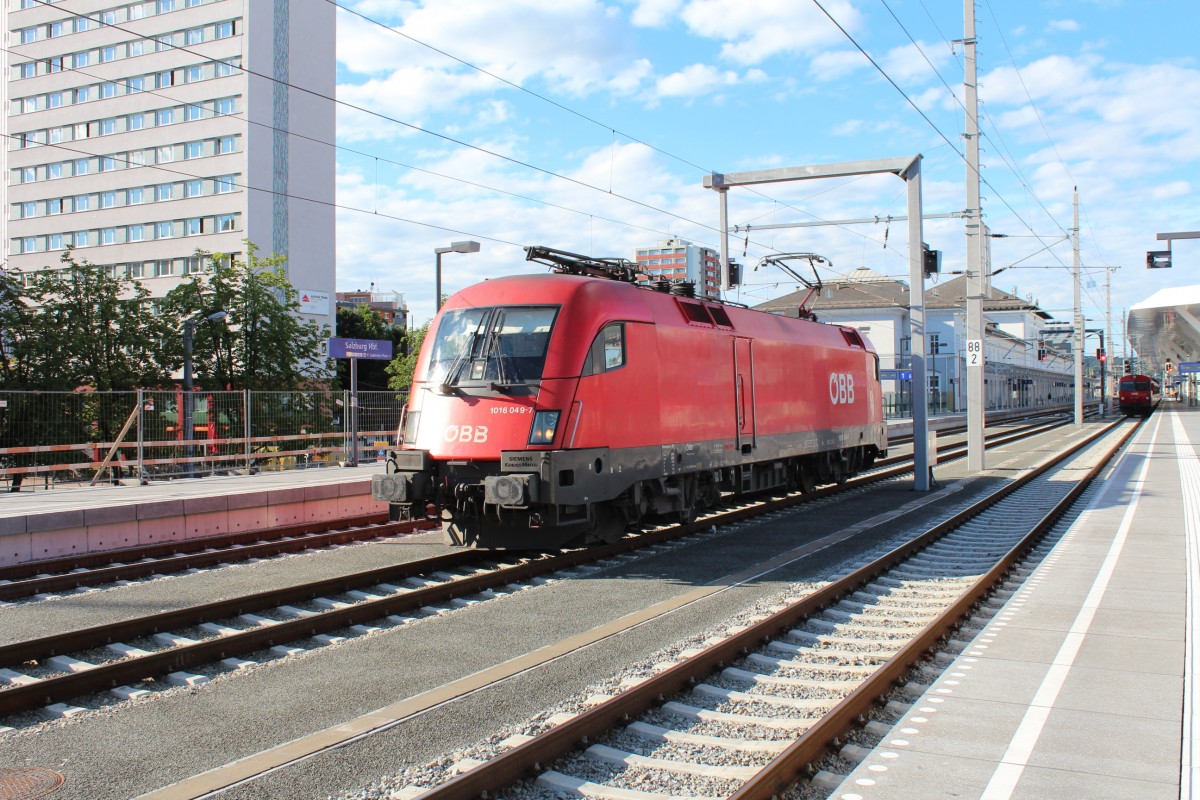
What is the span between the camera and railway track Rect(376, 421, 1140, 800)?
191 inches

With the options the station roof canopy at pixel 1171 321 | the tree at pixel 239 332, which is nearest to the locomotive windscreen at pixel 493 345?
the tree at pixel 239 332

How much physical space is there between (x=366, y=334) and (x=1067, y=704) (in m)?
80.5

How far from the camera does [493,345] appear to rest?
1141cm

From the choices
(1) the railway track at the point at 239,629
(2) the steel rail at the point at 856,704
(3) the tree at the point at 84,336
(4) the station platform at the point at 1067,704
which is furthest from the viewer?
(3) the tree at the point at 84,336

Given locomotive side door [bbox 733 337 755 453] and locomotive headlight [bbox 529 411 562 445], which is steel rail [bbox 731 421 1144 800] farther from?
locomotive side door [bbox 733 337 755 453]

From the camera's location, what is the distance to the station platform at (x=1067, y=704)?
4.71 meters

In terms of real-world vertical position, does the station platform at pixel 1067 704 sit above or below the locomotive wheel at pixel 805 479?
below

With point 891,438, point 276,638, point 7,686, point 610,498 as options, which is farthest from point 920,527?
point 891,438

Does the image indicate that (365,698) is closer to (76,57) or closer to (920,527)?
(920,527)

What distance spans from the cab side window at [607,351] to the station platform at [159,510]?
21.2 ft

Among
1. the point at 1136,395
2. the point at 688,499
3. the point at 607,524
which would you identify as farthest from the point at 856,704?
the point at 1136,395

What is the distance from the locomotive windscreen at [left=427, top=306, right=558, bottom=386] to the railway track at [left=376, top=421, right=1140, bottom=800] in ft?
13.4

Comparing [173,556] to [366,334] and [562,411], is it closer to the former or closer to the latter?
[562,411]

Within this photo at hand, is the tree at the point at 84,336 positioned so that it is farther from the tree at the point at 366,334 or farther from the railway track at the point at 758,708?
the tree at the point at 366,334
